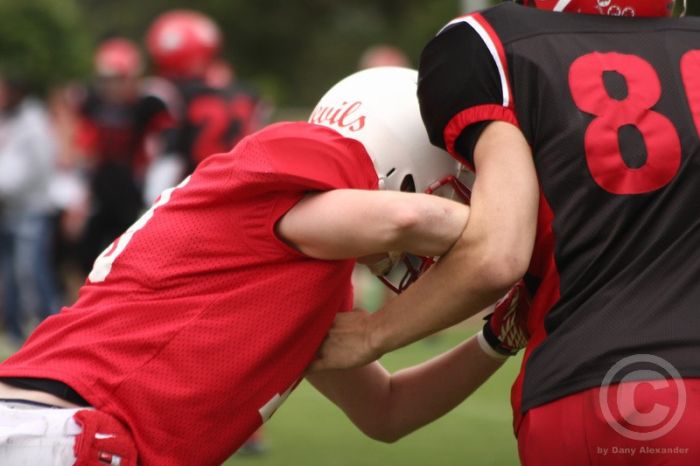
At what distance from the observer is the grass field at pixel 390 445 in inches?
244

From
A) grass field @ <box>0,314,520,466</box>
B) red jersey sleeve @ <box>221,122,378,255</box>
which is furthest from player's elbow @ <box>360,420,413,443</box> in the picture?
grass field @ <box>0,314,520,466</box>

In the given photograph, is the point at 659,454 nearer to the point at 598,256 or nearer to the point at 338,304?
the point at 598,256

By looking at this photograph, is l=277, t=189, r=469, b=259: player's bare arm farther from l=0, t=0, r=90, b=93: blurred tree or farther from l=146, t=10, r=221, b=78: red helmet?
l=0, t=0, r=90, b=93: blurred tree

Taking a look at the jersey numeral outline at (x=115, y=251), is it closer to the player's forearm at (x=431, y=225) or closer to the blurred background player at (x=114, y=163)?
the player's forearm at (x=431, y=225)

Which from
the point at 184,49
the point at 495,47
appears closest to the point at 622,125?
the point at 495,47

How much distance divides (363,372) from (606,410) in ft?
3.16

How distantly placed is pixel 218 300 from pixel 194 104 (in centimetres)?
454

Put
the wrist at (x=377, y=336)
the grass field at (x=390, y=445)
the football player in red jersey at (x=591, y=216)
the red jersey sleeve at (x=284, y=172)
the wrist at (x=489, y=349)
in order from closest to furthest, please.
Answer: the football player in red jersey at (x=591, y=216) < the red jersey sleeve at (x=284, y=172) < the wrist at (x=377, y=336) < the wrist at (x=489, y=349) < the grass field at (x=390, y=445)

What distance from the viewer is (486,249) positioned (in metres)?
2.57

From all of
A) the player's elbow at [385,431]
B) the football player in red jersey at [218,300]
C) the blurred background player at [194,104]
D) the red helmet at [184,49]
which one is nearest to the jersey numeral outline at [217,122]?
the blurred background player at [194,104]

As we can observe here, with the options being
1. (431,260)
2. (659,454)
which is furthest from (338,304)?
(659,454)

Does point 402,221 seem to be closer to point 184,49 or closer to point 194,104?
point 194,104

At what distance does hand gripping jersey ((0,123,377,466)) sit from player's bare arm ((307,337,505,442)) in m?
0.49

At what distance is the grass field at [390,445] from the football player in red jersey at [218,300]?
3325 mm
